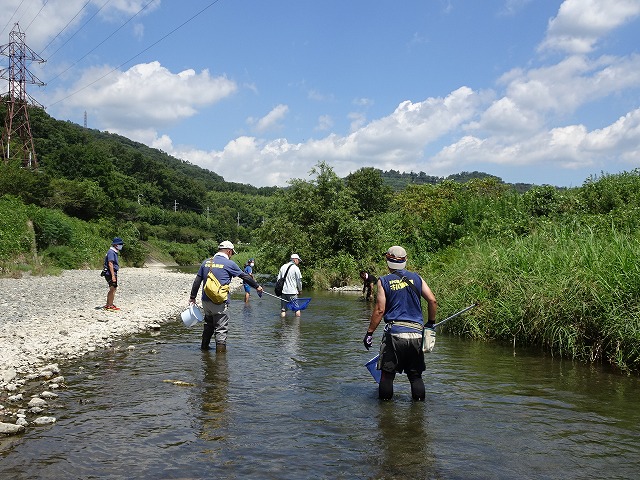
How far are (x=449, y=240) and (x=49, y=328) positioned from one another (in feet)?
68.9

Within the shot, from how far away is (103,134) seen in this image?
→ 597ft

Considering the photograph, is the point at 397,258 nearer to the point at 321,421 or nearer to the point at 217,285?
the point at 321,421

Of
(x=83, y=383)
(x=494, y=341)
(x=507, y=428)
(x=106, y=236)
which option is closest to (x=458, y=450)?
(x=507, y=428)

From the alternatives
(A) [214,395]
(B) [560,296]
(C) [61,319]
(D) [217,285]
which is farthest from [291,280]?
(A) [214,395]

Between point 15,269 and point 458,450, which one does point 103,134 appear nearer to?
point 15,269

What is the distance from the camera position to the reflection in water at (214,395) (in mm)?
6559

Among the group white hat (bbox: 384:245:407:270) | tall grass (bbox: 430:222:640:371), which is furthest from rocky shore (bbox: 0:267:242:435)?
tall grass (bbox: 430:222:640:371)

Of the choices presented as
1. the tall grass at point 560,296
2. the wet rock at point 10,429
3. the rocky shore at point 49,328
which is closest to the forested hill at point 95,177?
the tall grass at point 560,296

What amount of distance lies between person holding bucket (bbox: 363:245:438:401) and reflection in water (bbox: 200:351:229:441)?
2.21 meters

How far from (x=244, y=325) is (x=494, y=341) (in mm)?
7231

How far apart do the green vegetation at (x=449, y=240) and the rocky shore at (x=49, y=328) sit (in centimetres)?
891

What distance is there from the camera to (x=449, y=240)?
1133 inches

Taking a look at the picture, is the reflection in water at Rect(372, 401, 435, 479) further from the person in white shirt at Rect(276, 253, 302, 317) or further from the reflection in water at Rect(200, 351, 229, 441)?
the person in white shirt at Rect(276, 253, 302, 317)

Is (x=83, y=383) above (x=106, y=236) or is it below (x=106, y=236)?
below
